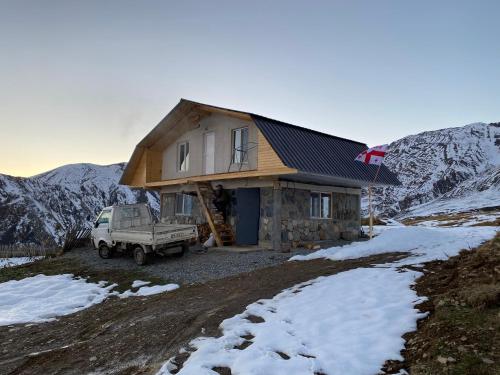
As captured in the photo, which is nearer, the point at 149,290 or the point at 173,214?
the point at 149,290

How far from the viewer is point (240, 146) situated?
18.6m

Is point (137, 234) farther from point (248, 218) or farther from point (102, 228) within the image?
point (248, 218)

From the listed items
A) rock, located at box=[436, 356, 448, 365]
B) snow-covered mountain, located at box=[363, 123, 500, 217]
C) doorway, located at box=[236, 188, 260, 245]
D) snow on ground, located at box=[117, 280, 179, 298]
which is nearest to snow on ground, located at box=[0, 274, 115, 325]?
snow on ground, located at box=[117, 280, 179, 298]

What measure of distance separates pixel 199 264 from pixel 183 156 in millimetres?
9380

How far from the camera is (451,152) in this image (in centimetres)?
15888

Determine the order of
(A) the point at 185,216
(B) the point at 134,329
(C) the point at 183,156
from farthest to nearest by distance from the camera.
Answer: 1. (A) the point at 185,216
2. (C) the point at 183,156
3. (B) the point at 134,329

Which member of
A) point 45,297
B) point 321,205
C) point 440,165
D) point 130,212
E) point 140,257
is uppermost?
point 440,165

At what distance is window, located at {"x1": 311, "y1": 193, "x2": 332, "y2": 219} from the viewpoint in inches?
769

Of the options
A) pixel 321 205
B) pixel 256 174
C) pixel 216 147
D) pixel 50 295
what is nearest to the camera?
pixel 50 295

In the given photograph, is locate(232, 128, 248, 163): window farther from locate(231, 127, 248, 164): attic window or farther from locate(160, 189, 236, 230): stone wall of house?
locate(160, 189, 236, 230): stone wall of house

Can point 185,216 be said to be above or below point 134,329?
above

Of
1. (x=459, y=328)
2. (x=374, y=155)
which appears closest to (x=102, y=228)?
(x=374, y=155)

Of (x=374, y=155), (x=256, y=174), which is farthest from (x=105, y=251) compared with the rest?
(x=374, y=155)

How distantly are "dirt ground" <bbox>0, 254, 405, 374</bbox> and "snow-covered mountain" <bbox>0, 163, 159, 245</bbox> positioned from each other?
79.3m
